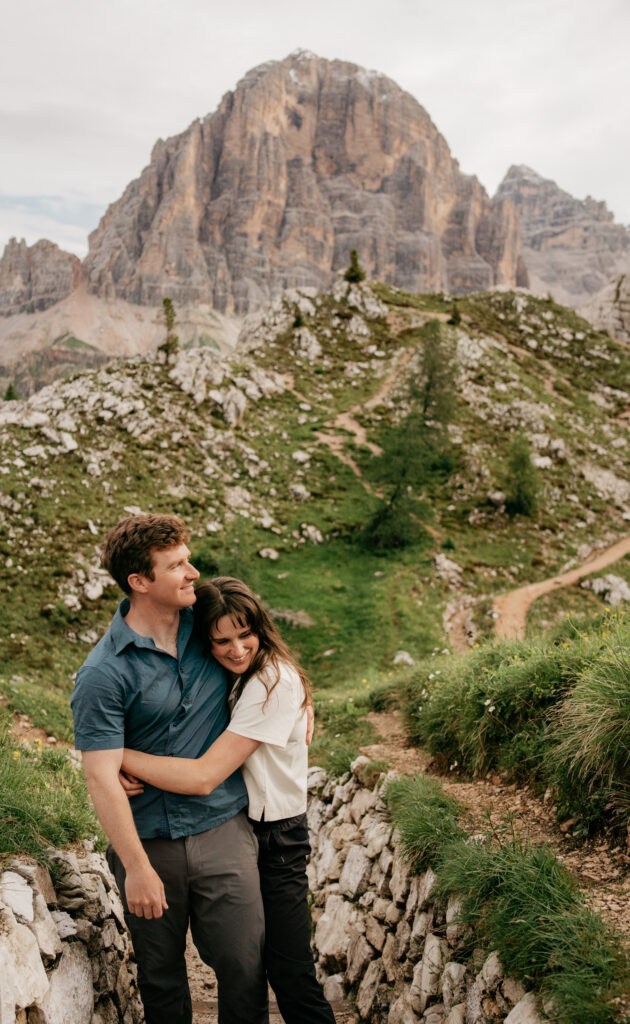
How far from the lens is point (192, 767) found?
344cm

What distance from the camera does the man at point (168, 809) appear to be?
3.35 m

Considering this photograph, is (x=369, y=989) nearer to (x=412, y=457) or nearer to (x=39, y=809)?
(x=39, y=809)

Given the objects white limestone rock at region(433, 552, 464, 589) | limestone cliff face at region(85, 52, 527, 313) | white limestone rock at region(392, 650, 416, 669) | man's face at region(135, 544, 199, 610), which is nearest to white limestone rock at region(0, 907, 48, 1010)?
man's face at region(135, 544, 199, 610)

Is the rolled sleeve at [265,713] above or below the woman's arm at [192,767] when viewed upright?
above

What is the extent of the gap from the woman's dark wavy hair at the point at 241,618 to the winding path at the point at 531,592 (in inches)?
728

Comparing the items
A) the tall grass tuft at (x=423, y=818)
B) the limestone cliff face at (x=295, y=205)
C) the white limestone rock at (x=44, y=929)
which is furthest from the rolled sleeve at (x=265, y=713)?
the limestone cliff face at (x=295, y=205)

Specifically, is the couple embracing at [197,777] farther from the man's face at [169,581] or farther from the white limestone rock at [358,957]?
the white limestone rock at [358,957]

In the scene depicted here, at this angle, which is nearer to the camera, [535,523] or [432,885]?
[432,885]

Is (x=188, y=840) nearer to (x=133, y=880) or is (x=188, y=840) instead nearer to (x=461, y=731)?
(x=133, y=880)

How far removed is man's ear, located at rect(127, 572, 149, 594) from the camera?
3.67 meters

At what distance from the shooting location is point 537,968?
346 centimetres

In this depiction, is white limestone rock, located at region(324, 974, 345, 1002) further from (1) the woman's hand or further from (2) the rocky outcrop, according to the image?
(2) the rocky outcrop

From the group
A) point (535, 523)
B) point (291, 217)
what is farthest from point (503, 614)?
point (291, 217)

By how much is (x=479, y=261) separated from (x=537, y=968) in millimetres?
216154
